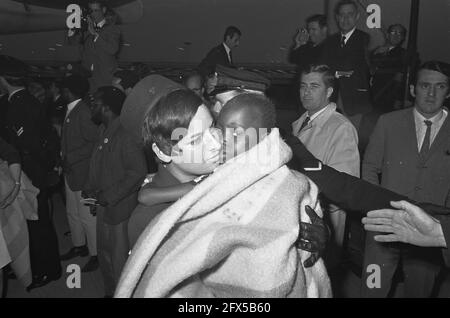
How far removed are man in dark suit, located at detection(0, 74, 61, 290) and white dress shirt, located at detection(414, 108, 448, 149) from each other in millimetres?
2321

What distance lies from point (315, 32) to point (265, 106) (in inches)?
108

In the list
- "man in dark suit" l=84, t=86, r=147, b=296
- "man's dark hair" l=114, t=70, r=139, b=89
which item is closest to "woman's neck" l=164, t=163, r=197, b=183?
"man in dark suit" l=84, t=86, r=147, b=296

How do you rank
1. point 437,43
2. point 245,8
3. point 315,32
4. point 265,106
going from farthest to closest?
point 245,8 < point 437,43 < point 315,32 < point 265,106

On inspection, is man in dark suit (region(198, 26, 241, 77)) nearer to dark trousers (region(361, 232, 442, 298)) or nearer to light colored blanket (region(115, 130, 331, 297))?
dark trousers (region(361, 232, 442, 298))

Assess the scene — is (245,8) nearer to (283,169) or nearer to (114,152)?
(114,152)

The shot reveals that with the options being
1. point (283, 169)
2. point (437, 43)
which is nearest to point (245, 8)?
point (437, 43)

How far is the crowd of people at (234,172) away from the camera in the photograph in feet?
3.06

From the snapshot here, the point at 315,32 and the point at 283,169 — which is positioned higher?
the point at 315,32

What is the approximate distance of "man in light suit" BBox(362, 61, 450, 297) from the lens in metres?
2.37

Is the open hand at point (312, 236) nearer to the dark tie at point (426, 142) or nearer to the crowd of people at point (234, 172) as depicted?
the crowd of people at point (234, 172)

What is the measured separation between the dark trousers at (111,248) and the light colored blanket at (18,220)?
427 mm

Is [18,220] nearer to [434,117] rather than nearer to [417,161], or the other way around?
[417,161]

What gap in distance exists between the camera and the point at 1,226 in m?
2.44

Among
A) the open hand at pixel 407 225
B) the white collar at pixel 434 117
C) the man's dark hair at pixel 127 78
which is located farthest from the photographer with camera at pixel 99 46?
the open hand at pixel 407 225
